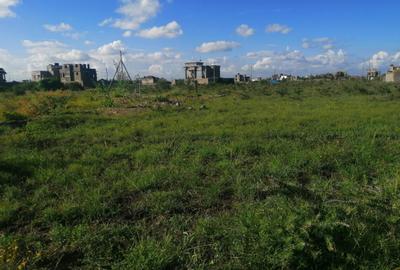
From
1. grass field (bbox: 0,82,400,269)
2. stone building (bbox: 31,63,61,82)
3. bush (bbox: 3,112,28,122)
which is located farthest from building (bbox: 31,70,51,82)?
grass field (bbox: 0,82,400,269)

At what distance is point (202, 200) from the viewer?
400 centimetres

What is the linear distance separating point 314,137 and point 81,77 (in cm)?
5063

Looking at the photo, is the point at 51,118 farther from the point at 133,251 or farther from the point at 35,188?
the point at 133,251

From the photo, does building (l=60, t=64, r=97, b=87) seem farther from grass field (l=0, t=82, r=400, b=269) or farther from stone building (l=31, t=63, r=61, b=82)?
grass field (l=0, t=82, r=400, b=269)

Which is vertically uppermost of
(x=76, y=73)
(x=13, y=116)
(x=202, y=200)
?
(x=76, y=73)

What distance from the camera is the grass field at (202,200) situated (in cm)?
283

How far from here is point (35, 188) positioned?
4.45 meters

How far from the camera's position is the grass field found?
9.29ft

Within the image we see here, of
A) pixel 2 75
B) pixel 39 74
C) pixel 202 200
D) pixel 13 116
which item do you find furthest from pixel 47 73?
pixel 202 200

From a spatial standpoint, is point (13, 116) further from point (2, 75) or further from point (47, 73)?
point (47, 73)

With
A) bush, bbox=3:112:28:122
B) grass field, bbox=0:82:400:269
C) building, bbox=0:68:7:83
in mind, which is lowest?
grass field, bbox=0:82:400:269

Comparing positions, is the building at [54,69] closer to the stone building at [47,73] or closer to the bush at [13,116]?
the stone building at [47,73]

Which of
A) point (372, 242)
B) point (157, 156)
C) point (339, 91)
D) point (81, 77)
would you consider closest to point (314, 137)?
point (157, 156)

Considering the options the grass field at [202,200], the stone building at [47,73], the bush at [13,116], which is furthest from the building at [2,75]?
the grass field at [202,200]
